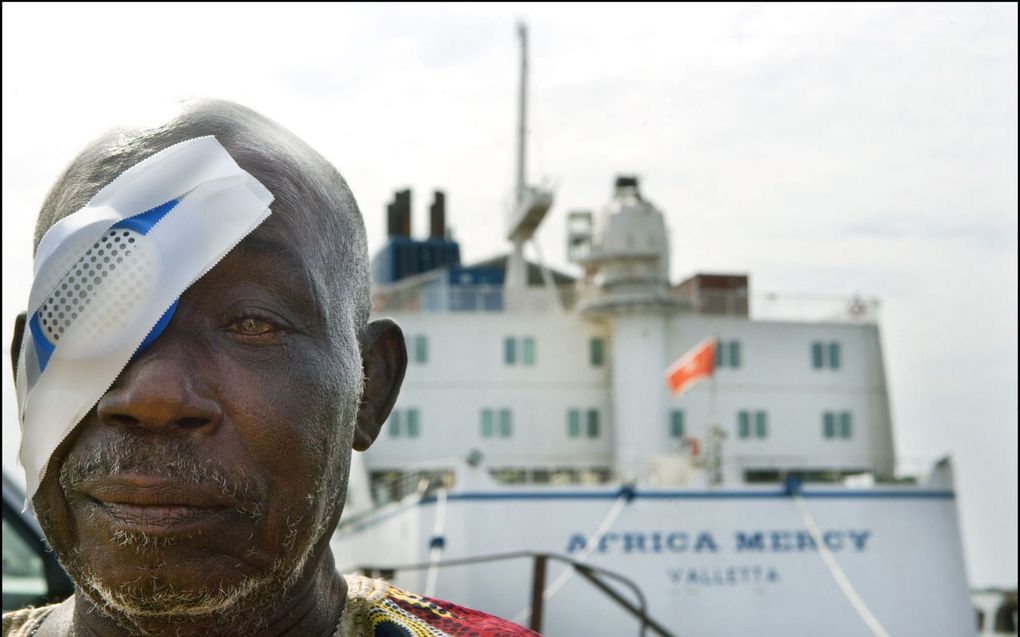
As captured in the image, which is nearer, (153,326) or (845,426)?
(153,326)

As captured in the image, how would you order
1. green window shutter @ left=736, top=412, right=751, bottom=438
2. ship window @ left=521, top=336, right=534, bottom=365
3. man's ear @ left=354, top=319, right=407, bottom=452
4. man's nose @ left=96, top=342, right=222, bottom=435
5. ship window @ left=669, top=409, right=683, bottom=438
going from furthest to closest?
green window shutter @ left=736, top=412, right=751, bottom=438 < ship window @ left=521, top=336, right=534, bottom=365 < ship window @ left=669, top=409, right=683, bottom=438 < man's ear @ left=354, top=319, right=407, bottom=452 < man's nose @ left=96, top=342, right=222, bottom=435

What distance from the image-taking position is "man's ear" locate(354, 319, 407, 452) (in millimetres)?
1686

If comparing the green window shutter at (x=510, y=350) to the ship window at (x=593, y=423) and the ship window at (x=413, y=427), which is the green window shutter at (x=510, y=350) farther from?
the ship window at (x=413, y=427)

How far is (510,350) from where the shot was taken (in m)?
24.0

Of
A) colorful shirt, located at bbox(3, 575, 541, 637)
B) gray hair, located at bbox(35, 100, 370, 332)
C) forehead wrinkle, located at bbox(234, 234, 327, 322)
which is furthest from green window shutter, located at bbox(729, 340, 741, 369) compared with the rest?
forehead wrinkle, located at bbox(234, 234, 327, 322)

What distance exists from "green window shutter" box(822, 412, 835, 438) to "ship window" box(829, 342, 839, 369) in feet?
2.92

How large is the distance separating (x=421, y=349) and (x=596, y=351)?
314 cm

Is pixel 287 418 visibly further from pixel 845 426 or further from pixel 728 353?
pixel 845 426

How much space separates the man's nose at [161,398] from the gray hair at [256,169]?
0.69 ft

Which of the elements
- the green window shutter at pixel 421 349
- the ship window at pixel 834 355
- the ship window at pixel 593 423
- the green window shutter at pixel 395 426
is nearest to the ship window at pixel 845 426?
the ship window at pixel 834 355

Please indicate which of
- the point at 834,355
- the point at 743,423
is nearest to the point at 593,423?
the point at 743,423

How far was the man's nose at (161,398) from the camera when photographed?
4.35ft

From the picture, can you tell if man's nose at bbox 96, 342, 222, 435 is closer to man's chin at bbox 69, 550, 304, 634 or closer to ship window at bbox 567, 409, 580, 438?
man's chin at bbox 69, 550, 304, 634

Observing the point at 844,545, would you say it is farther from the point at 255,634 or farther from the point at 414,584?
the point at 255,634
